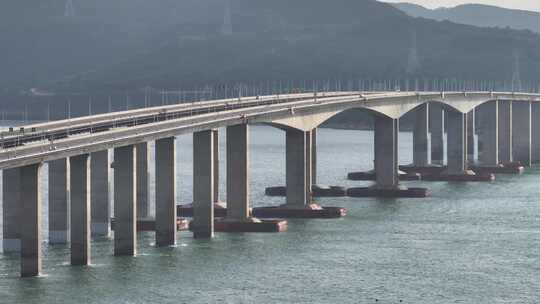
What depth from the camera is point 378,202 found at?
475 feet

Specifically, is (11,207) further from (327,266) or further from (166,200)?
(327,266)

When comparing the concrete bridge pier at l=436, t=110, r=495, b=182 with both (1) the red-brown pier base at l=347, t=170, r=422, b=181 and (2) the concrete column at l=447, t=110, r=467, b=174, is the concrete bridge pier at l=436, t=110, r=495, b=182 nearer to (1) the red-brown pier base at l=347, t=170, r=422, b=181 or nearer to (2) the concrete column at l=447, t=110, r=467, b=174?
(2) the concrete column at l=447, t=110, r=467, b=174

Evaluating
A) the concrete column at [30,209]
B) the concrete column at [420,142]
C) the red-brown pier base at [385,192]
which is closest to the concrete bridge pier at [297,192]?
the red-brown pier base at [385,192]

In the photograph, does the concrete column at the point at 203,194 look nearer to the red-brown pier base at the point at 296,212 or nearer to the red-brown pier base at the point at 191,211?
the red-brown pier base at the point at 191,211

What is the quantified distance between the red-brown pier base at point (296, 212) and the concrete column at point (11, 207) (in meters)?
29.5

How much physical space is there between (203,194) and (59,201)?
35.4 ft

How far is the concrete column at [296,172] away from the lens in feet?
419

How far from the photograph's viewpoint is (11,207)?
98000 millimetres

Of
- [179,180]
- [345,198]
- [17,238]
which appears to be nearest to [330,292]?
[17,238]

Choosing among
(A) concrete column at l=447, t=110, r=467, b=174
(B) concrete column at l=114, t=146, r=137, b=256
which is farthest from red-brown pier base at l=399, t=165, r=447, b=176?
(B) concrete column at l=114, t=146, r=137, b=256

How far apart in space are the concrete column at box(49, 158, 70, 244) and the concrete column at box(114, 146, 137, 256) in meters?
5.51

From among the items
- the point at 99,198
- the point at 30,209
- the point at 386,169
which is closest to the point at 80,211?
the point at 30,209

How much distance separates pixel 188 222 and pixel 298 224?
9.15 m

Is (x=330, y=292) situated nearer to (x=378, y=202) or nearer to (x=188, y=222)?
(x=188, y=222)
